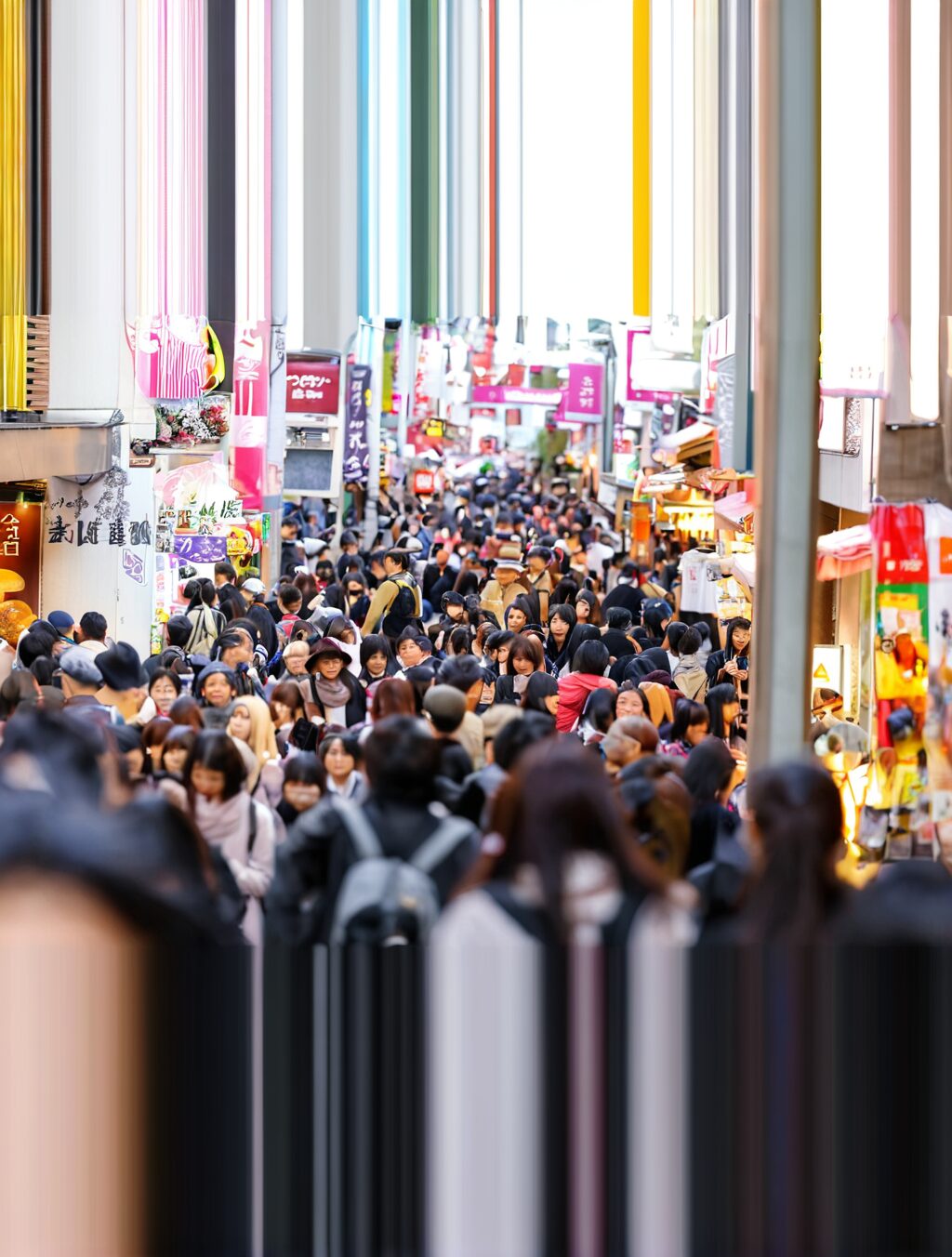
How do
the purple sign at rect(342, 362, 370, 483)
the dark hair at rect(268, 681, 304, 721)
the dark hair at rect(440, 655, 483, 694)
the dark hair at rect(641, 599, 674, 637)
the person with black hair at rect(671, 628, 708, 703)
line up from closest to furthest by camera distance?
the dark hair at rect(440, 655, 483, 694) < the dark hair at rect(268, 681, 304, 721) < the person with black hair at rect(671, 628, 708, 703) < the dark hair at rect(641, 599, 674, 637) < the purple sign at rect(342, 362, 370, 483)

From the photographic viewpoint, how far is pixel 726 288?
19.0 metres

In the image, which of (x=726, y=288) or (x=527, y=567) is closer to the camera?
(x=527, y=567)

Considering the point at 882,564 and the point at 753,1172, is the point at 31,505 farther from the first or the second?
the point at 753,1172

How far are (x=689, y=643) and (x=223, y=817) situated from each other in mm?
6802

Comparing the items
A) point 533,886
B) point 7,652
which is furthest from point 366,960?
point 7,652

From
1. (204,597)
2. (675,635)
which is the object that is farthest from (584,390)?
(675,635)

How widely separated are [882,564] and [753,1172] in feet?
17.7

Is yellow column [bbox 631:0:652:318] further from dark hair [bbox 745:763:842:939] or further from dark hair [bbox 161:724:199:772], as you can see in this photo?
dark hair [bbox 745:763:842:939]

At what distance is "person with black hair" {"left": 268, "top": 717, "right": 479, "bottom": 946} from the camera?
493cm

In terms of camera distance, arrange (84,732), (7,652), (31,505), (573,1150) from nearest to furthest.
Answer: (573,1150), (84,732), (7,652), (31,505)

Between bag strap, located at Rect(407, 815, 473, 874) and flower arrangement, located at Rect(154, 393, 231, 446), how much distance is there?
1549 cm

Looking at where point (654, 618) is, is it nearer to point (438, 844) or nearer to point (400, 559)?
point (400, 559)

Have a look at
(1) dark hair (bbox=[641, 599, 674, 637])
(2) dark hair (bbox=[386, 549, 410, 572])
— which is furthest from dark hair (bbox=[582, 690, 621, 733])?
(2) dark hair (bbox=[386, 549, 410, 572])

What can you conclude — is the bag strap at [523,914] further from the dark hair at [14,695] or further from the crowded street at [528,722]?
the dark hair at [14,695]
